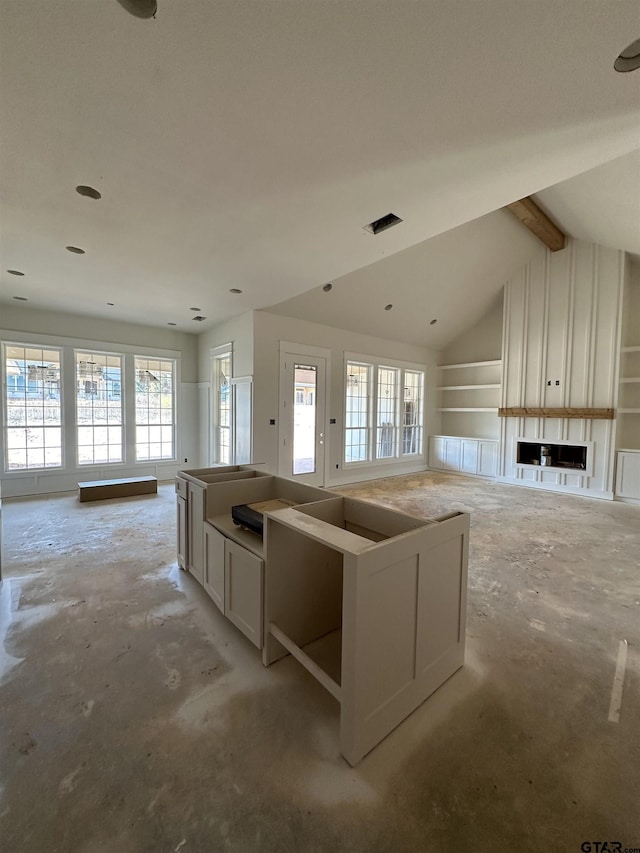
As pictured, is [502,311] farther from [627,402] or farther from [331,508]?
[331,508]

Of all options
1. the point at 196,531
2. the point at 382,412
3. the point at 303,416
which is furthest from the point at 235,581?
the point at 382,412

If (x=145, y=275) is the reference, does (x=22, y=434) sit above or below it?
below

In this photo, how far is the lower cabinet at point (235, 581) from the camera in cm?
190

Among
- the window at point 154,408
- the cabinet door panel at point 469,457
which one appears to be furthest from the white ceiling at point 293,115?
the cabinet door panel at point 469,457

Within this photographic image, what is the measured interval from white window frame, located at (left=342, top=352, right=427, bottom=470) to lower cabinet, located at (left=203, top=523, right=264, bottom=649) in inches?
172

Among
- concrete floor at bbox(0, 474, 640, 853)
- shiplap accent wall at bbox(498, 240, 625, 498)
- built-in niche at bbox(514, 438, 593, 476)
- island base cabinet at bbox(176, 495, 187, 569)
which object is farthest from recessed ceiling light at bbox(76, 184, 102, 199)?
built-in niche at bbox(514, 438, 593, 476)

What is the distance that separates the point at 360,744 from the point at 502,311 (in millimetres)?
7959

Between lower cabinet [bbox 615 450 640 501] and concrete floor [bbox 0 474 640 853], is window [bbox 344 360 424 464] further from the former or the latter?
concrete floor [bbox 0 474 640 853]

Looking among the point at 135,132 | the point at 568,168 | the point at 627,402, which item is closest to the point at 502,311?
the point at 627,402

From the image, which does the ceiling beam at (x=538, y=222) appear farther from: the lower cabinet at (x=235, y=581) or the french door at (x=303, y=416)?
the lower cabinet at (x=235, y=581)

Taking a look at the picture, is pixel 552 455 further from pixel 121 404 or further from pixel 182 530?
pixel 121 404

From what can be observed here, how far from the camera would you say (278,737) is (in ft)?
4.82

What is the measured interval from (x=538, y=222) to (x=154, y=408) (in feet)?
23.5

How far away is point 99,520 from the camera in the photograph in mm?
4258
